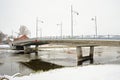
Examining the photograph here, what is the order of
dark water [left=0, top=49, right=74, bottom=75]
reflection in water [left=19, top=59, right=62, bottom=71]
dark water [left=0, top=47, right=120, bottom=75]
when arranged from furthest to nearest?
reflection in water [left=19, top=59, right=62, bottom=71] → dark water [left=0, top=47, right=120, bottom=75] → dark water [left=0, top=49, right=74, bottom=75]

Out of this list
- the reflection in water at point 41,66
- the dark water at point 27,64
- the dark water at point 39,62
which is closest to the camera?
the dark water at point 27,64

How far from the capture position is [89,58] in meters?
44.4

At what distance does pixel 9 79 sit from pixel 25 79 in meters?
1.48

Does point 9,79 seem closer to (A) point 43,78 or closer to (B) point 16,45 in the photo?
(A) point 43,78

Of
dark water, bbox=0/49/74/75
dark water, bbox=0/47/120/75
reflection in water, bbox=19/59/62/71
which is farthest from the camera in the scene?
reflection in water, bbox=19/59/62/71

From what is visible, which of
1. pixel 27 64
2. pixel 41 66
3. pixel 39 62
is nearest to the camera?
pixel 41 66

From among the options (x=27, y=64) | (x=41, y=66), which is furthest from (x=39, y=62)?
(x=41, y=66)

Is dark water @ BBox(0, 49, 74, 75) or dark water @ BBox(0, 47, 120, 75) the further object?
dark water @ BBox(0, 47, 120, 75)

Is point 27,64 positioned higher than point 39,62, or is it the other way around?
point 27,64

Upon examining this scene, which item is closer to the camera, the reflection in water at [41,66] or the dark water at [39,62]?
the dark water at [39,62]

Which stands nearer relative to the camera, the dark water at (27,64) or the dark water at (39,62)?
the dark water at (27,64)

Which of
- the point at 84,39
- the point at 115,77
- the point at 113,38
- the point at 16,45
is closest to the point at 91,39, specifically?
the point at 84,39

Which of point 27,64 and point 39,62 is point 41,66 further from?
point 39,62

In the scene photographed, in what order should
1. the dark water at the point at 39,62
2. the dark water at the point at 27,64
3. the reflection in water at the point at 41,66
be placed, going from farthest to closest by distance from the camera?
the reflection in water at the point at 41,66 → the dark water at the point at 39,62 → the dark water at the point at 27,64
